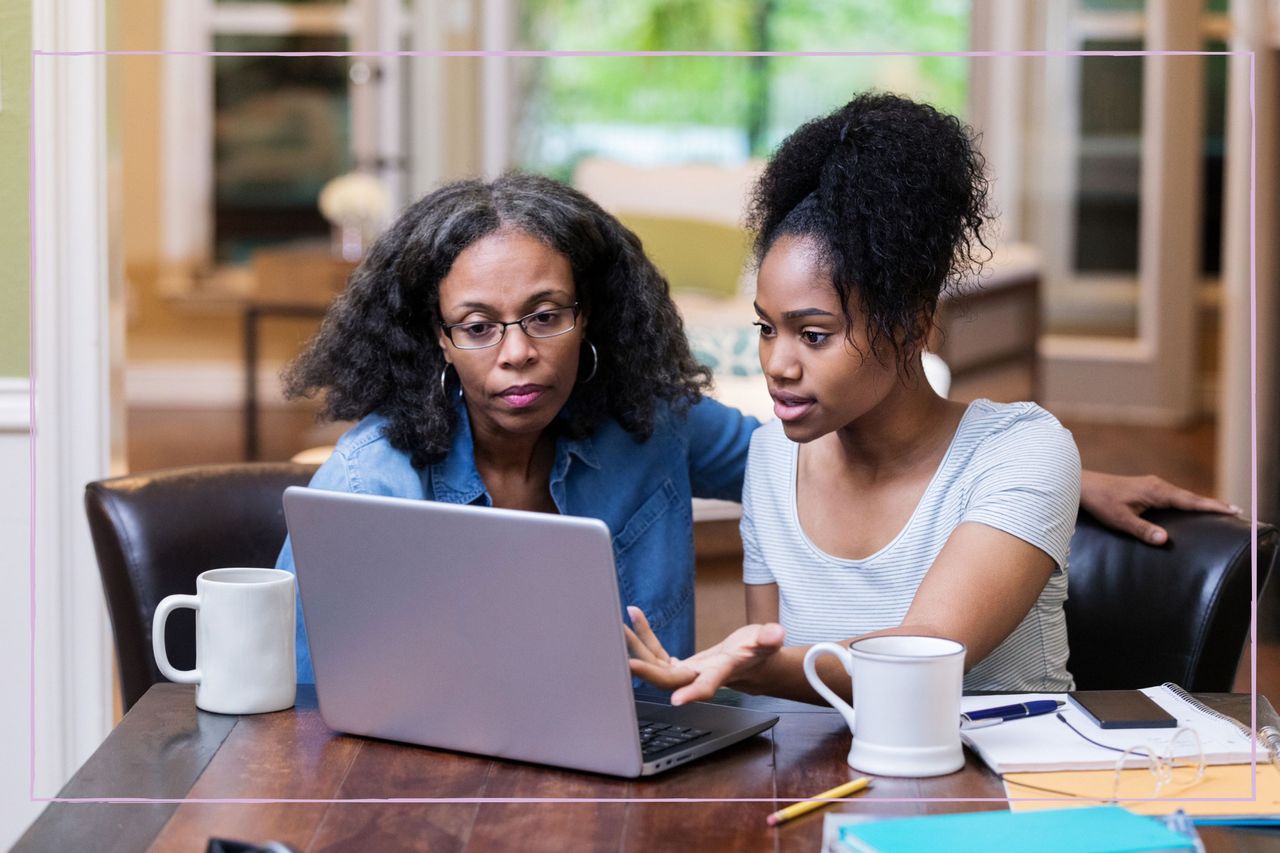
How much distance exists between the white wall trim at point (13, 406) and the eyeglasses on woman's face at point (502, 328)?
26.7 inches

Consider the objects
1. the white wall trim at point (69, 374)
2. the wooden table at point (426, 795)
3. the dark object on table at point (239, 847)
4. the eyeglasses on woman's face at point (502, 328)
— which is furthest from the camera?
the white wall trim at point (69, 374)

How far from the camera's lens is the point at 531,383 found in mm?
1365

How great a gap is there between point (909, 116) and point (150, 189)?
544 centimetres

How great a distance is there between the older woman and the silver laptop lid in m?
0.21

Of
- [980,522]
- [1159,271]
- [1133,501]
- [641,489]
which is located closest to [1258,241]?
[1159,271]

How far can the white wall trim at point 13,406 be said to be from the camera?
1.82 meters

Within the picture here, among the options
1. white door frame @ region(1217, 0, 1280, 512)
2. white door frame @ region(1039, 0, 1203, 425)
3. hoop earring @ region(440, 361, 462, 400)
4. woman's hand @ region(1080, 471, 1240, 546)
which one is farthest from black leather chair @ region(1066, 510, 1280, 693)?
white door frame @ region(1039, 0, 1203, 425)

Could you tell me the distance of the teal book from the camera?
2.99ft

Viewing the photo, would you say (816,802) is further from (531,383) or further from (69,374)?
(69,374)

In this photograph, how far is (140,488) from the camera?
1.59m

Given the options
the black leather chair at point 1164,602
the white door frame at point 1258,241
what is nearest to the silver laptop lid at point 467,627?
the black leather chair at point 1164,602

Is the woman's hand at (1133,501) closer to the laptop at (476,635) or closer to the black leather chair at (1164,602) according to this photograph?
the black leather chair at (1164,602)

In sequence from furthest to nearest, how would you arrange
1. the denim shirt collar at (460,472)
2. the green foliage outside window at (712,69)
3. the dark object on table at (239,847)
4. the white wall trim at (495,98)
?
the green foliage outside window at (712,69) < the white wall trim at (495,98) < the denim shirt collar at (460,472) < the dark object on table at (239,847)

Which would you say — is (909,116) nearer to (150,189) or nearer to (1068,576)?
(1068,576)
